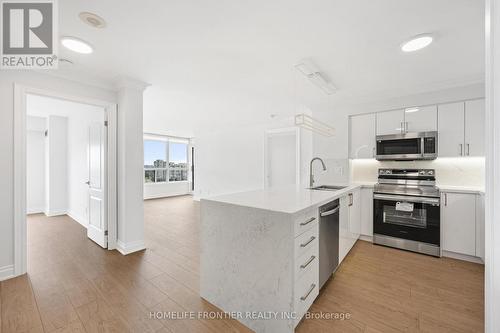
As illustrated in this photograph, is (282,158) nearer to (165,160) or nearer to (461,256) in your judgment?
(461,256)

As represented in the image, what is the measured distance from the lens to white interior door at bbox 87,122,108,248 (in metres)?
2.97

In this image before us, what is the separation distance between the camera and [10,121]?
2201 mm

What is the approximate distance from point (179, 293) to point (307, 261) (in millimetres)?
1294

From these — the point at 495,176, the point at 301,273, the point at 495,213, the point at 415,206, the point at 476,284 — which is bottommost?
the point at 476,284

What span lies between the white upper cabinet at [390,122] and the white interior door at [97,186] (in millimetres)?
4297

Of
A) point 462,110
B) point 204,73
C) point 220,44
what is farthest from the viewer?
point 462,110

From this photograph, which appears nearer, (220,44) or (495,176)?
(495,176)

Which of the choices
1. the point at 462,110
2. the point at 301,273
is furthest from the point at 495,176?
the point at 462,110

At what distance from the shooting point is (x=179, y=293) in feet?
6.52

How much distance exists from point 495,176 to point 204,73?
2.71 metres

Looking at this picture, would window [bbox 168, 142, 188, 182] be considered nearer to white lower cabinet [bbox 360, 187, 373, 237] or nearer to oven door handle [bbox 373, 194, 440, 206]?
white lower cabinet [bbox 360, 187, 373, 237]

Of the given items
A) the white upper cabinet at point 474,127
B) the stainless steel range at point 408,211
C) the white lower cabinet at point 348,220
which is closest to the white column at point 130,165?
the white lower cabinet at point 348,220

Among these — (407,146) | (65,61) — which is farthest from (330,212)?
(65,61)

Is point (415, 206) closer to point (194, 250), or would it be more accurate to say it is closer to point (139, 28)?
point (194, 250)
